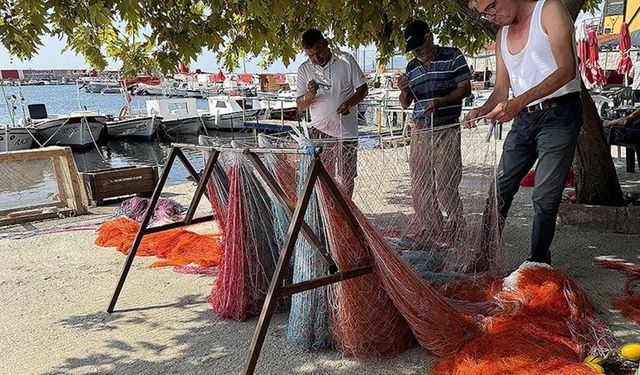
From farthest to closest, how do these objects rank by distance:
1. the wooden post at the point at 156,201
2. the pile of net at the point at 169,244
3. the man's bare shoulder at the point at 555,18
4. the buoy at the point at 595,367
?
1. the pile of net at the point at 169,244
2. the wooden post at the point at 156,201
3. the man's bare shoulder at the point at 555,18
4. the buoy at the point at 595,367

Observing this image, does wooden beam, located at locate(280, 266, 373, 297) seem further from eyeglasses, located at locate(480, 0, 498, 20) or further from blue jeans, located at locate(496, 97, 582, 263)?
eyeglasses, located at locate(480, 0, 498, 20)

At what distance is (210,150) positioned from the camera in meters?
3.41

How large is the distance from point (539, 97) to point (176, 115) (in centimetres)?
2796

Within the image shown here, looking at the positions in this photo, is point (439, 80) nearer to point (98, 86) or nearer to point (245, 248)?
point (245, 248)

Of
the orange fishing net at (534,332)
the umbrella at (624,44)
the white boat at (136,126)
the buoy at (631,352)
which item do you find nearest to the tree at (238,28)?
the orange fishing net at (534,332)

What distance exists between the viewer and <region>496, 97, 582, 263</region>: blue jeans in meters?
3.28

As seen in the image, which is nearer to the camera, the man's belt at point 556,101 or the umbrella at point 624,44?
the man's belt at point 556,101

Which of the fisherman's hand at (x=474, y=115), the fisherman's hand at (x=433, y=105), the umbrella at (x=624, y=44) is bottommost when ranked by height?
the fisherman's hand at (x=474, y=115)

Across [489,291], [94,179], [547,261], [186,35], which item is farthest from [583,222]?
[94,179]

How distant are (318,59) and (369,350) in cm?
273

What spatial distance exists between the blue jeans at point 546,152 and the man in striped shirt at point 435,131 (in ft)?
1.70

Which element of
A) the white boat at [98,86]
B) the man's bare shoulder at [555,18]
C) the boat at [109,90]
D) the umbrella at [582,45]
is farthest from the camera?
the white boat at [98,86]

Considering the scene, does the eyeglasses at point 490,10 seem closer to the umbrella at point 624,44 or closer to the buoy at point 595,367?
the buoy at point 595,367

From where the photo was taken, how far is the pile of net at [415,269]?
2.74m
